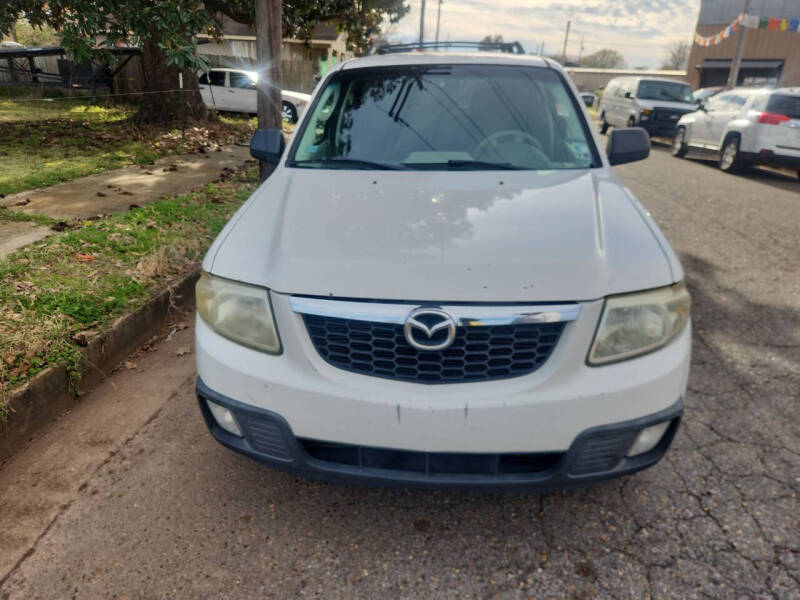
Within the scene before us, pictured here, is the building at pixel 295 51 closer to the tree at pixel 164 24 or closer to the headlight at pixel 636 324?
the tree at pixel 164 24

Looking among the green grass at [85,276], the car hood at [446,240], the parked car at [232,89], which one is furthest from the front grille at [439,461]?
the parked car at [232,89]

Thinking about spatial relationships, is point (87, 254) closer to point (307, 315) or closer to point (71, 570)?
point (71, 570)

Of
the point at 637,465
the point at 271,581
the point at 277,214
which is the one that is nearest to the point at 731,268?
the point at 637,465

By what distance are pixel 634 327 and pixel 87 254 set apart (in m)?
4.10

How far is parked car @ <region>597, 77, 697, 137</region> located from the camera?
16.5 m

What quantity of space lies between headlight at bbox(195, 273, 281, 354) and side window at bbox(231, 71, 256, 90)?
18.1 meters

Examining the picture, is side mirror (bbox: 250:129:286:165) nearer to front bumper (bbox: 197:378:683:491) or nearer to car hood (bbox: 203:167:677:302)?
car hood (bbox: 203:167:677:302)

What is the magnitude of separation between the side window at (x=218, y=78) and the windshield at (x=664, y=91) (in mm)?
12678

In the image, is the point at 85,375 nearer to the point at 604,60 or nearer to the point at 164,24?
the point at 164,24

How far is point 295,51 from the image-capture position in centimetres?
3650

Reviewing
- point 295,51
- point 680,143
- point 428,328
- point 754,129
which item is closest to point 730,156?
point 754,129

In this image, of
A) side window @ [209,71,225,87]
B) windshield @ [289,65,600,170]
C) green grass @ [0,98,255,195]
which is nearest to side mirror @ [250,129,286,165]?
windshield @ [289,65,600,170]

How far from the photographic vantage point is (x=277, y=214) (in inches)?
94.7

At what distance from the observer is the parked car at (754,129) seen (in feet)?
34.4
